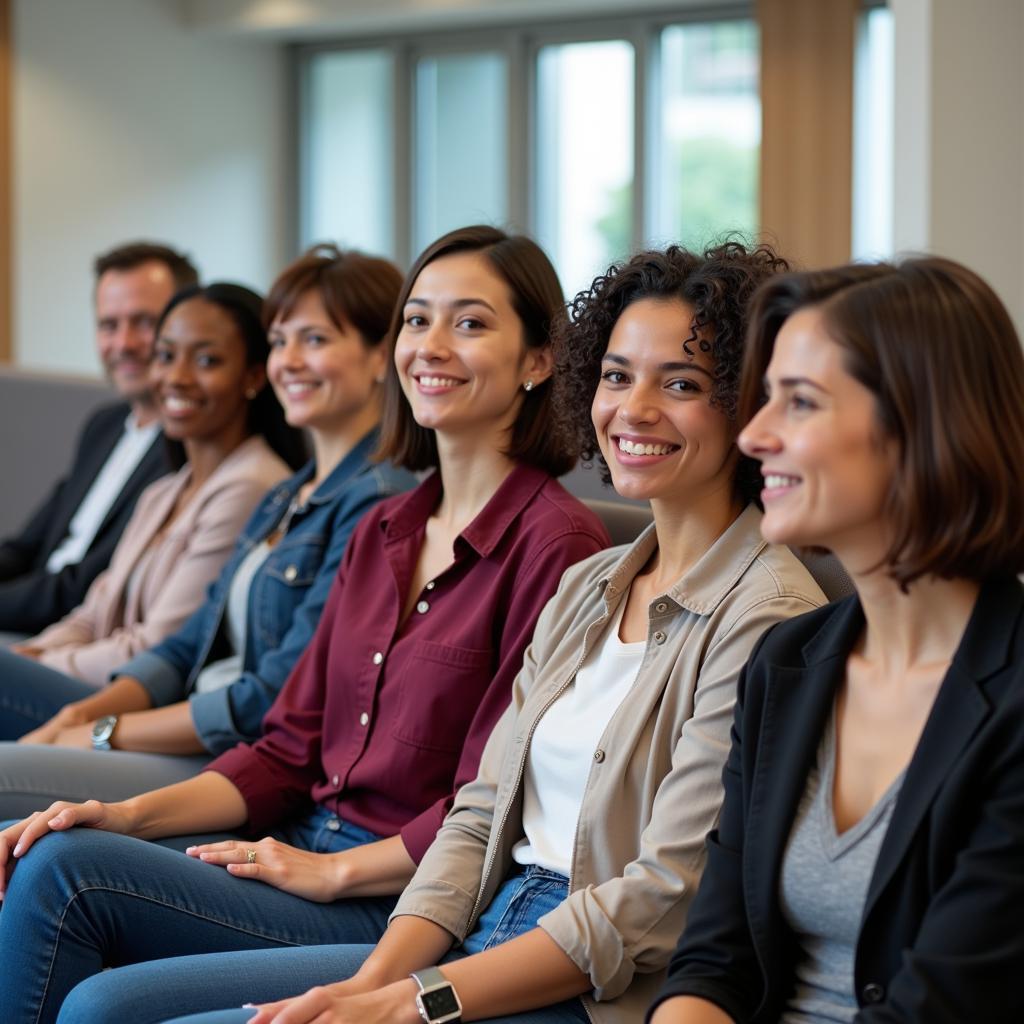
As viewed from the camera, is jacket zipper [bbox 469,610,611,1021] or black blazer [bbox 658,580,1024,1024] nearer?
black blazer [bbox 658,580,1024,1024]

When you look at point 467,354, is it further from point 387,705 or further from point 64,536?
point 64,536

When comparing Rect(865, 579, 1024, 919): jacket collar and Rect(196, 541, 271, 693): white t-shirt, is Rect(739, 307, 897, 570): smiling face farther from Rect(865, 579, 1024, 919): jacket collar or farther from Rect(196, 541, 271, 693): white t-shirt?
Rect(196, 541, 271, 693): white t-shirt

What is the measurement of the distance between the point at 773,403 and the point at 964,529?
0.65 ft

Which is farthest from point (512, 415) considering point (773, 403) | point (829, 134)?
point (829, 134)

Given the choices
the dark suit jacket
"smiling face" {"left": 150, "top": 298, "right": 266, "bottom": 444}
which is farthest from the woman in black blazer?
the dark suit jacket

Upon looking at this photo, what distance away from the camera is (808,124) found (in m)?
7.10

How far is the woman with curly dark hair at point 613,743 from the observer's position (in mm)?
1442

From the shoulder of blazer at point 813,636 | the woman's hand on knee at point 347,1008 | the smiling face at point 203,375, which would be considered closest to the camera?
the shoulder of blazer at point 813,636

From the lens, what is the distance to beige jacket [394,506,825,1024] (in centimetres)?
144

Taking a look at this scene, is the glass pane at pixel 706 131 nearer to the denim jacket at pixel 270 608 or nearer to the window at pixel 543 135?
the window at pixel 543 135

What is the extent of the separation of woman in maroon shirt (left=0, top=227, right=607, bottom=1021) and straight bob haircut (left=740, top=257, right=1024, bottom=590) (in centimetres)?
73

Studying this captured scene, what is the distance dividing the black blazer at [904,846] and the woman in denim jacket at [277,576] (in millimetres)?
1114

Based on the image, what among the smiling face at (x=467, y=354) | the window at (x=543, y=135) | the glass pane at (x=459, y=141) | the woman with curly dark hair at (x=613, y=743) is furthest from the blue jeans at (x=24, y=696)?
→ the glass pane at (x=459, y=141)

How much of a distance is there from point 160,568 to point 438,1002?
5.55ft
